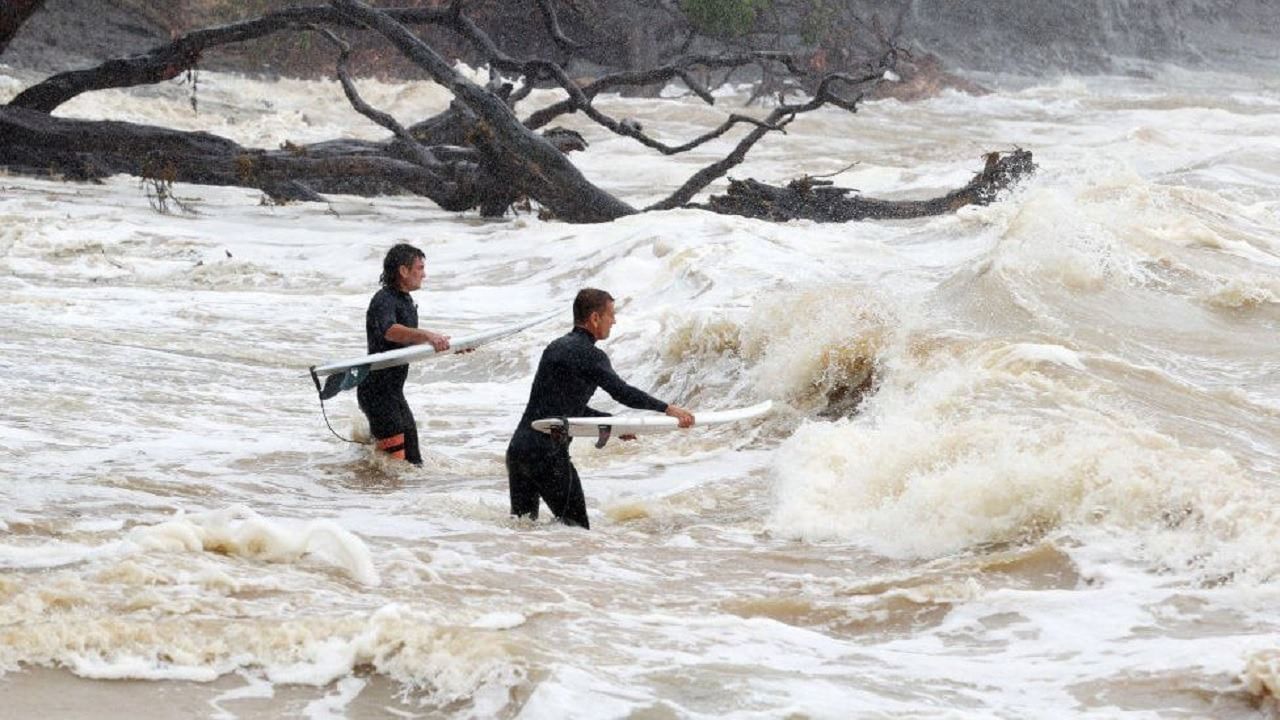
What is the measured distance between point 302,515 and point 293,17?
11.2 m

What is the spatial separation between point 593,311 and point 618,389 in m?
0.34

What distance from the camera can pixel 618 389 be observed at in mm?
6777

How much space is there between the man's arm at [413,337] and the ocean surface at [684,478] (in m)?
0.63

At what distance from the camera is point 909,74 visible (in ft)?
137

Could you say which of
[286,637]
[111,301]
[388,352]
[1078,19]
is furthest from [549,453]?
[1078,19]

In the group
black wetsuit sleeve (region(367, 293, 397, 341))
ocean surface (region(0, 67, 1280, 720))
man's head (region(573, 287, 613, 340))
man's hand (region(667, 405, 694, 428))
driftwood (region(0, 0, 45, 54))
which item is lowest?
ocean surface (region(0, 67, 1280, 720))

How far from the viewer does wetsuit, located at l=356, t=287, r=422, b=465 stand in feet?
26.2

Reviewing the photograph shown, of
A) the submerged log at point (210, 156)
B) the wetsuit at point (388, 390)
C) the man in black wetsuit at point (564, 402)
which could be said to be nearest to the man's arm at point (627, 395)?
the man in black wetsuit at point (564, 402)

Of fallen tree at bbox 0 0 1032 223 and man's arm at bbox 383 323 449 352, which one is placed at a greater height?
fallen tree at bbox 0 0 1032 223

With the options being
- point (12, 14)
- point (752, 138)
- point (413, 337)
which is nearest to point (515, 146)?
point (752, 138)

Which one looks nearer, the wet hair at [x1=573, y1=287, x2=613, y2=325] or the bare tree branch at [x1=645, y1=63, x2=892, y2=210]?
the wet hair at [x1=573, y1=287, x2=613, y2=325]

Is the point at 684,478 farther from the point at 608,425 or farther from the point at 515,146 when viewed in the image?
the point at 515,146

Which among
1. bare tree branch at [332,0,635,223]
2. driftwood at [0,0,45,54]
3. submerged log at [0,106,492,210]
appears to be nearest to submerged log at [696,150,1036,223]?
bare tree branch at [332,0,635,223]

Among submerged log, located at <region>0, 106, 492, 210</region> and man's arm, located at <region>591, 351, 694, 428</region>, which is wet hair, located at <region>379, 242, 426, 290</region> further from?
submerged log, located at <region>0, 106, 492, 210</region>
